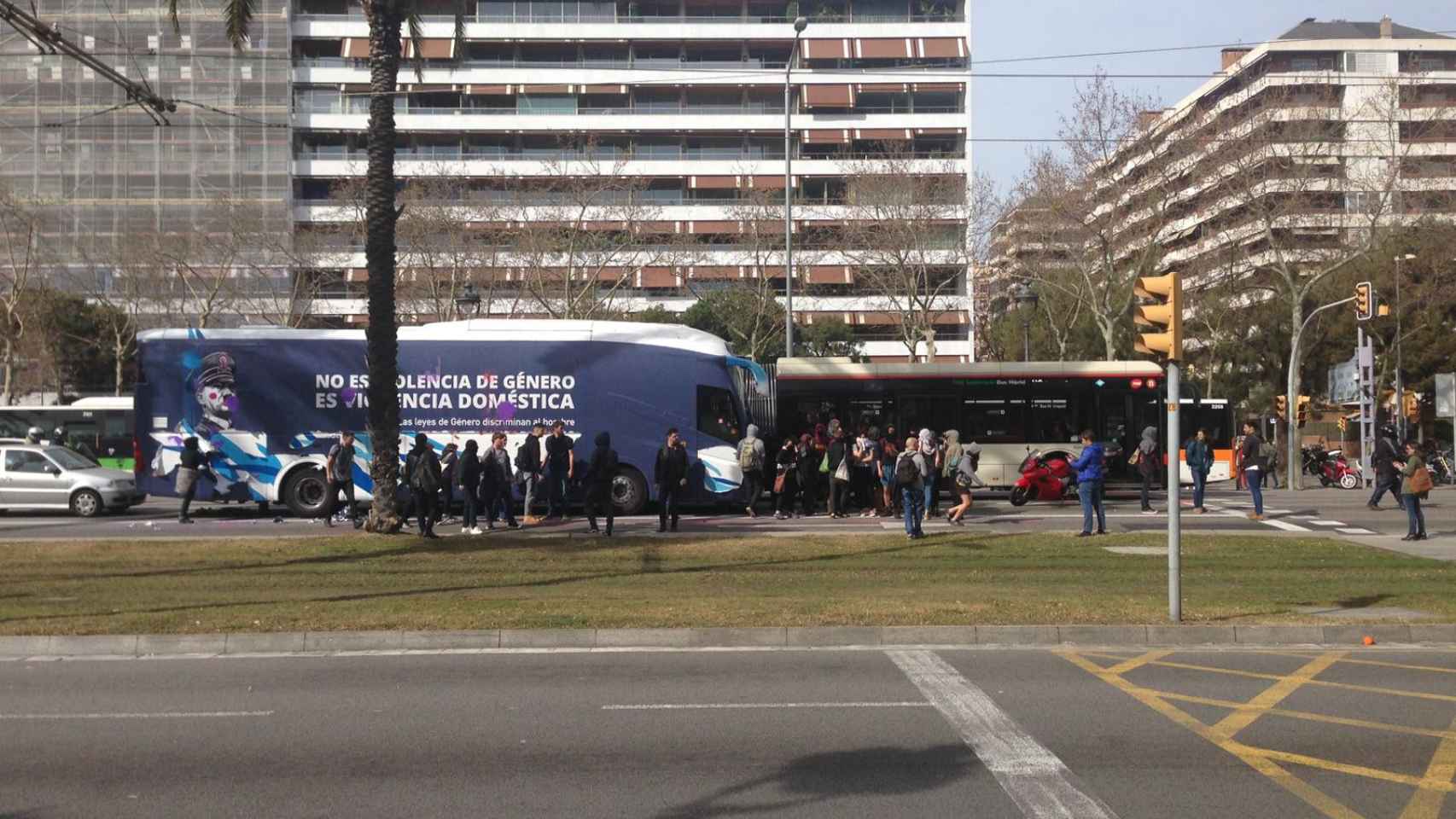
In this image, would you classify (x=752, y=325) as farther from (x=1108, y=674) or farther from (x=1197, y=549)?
(x=1108, y=674)

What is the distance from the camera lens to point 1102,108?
41.6 metres

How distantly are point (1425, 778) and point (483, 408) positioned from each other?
21.1 meters

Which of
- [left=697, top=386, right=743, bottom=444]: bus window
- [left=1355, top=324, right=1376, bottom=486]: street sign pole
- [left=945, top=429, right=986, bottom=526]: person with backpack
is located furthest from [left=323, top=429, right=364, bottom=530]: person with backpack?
[left=1355, top=324, right=1376, bottom=486]: street sign pole

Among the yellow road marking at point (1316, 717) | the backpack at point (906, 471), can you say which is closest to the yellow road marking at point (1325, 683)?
the yellow road marking at point (1316, 717)

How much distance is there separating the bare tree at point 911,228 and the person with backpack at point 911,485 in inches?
887

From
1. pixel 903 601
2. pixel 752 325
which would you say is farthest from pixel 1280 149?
pixel 903 601

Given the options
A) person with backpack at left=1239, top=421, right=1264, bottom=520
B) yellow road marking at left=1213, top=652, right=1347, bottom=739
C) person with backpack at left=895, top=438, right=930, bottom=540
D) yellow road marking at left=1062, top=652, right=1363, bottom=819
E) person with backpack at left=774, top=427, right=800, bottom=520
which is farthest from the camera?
person with backpack at left=774, top=427, right=800, bottom=520

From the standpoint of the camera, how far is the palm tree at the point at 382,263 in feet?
66.0

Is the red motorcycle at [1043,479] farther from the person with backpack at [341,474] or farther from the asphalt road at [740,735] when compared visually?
the asphalt road at [740,735]

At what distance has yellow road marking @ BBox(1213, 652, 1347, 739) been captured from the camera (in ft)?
27.0

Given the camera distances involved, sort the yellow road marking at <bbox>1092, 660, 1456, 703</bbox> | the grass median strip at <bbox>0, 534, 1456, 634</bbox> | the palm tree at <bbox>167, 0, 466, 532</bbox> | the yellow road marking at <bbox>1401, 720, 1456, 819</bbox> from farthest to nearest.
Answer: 1. the palm tree at <bbox>167, 0, 466, 532</bbox>
2. the grass median strip at <bbox>0, 534, 1456, 634</bbox>
3. the yellow road marking at <bbox>1092, 660, 1456, 703</bbox>
4. the yellow road marking at <bbox>1401, 720, 1456, 819</bbox>

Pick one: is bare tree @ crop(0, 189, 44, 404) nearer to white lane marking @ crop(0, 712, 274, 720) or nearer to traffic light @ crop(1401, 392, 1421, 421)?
white lane marking @ crop(0, 712, 274, 720)

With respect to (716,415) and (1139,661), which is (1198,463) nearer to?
(716,415)

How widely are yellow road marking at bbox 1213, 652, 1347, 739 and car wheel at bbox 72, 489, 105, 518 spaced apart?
24.4 metres
